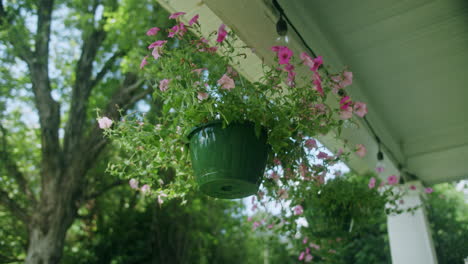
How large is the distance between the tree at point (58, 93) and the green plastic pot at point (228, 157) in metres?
2.62

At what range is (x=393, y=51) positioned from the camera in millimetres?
1854

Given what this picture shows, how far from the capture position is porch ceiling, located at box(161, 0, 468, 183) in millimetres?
1300

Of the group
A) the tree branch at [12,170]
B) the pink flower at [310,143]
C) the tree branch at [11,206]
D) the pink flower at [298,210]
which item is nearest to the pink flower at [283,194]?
the pink flower at [298,210]

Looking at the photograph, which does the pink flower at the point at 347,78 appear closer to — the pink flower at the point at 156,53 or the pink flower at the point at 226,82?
the pink flower at the point at 226,82

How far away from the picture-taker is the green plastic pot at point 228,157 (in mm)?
866

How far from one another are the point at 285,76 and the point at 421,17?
0.98m

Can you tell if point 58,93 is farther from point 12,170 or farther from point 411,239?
point 411,239

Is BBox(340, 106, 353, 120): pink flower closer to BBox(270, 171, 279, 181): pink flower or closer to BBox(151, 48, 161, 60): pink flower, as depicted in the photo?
BBox(270, 171, 279, 181): pink flower

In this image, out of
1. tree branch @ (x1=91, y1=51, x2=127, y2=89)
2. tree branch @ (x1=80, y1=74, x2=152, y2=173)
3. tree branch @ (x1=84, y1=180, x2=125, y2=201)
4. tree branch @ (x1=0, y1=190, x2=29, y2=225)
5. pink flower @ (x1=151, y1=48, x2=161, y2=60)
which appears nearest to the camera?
pink flower @ (x1=151, y1=48, x2=161, y2=60)

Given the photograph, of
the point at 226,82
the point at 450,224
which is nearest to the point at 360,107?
the point at 226,82

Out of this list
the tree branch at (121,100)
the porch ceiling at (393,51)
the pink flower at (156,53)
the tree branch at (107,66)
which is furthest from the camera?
the tree branch at (107,66)

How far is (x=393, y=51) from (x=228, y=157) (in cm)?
135

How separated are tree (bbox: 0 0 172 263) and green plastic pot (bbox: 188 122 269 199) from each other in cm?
262

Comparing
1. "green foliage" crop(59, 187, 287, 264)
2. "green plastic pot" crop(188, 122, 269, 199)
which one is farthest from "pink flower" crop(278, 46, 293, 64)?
"green foliage" crop(59, 187, 287, 264)
